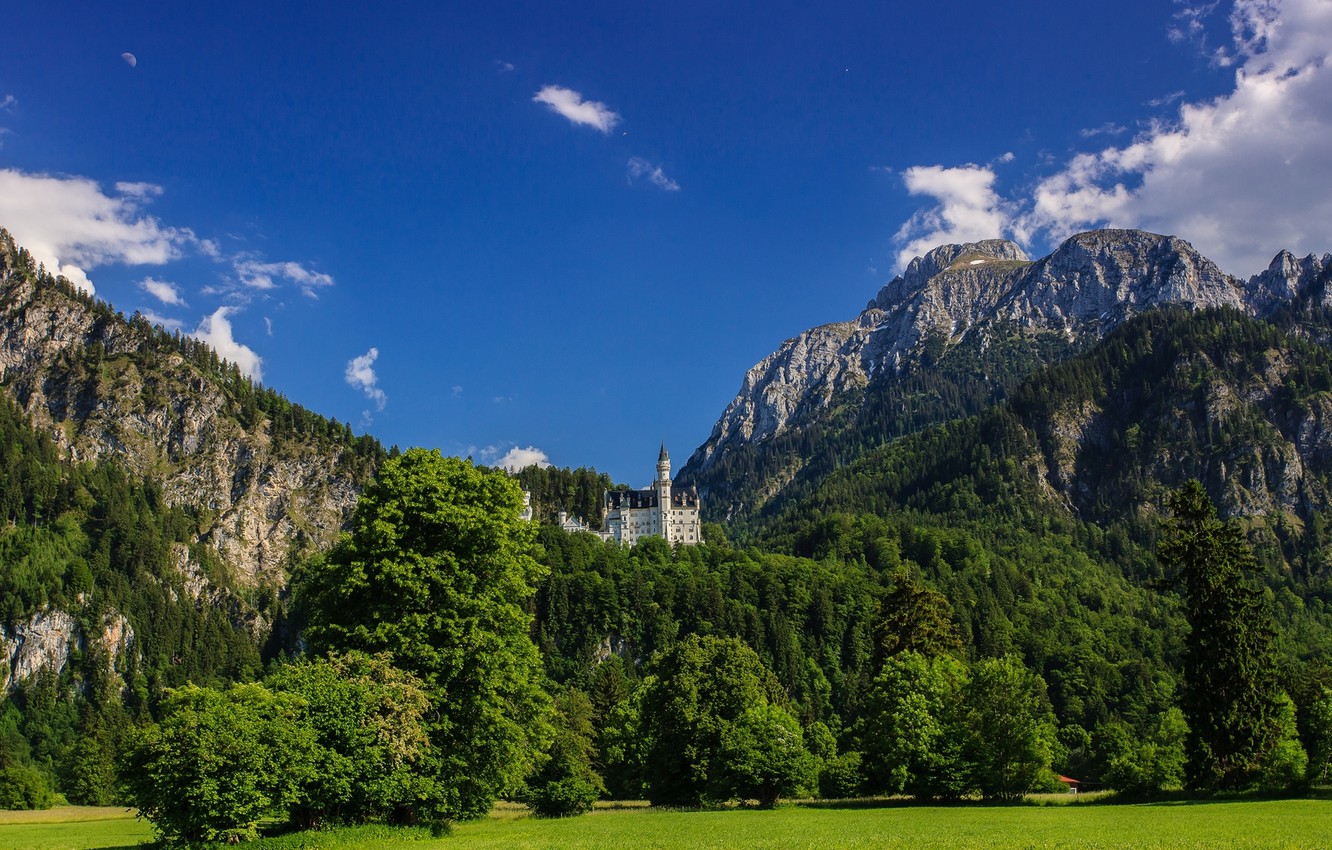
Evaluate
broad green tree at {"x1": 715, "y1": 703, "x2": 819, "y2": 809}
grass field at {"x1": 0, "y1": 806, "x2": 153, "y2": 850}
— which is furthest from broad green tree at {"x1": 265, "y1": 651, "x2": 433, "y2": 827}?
broad green tree at {"x1": 715, "y1": 703, "x2": 819, "y2": 809}

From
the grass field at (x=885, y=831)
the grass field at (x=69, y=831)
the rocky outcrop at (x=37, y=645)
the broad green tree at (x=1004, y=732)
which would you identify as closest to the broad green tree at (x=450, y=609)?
the grass field at (x=885, y=831)

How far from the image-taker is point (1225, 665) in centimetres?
4800

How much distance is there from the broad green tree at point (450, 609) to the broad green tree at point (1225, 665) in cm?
3184

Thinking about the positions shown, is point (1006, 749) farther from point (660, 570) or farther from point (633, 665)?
point (660, 570)

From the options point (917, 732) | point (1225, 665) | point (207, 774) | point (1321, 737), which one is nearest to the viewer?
point (207, 774)

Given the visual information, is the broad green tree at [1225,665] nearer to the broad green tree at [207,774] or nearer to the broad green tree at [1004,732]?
the broad green tree at [1004,732]

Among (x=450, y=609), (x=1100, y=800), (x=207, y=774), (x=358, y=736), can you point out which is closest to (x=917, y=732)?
(x=1100, y=800)

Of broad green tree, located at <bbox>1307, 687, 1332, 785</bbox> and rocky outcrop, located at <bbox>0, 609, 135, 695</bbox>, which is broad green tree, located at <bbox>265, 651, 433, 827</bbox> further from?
rocky outcrop, located at <bbox>0, 609, 135, 695</bbox>

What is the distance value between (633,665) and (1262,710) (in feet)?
416

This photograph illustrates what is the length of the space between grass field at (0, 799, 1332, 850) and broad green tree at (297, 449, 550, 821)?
309 cm

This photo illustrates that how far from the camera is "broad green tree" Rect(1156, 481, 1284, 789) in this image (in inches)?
1882

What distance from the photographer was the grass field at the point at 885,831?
30.4 m

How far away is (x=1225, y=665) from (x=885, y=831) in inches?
843

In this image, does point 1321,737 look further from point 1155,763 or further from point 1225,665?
point 1225,665
